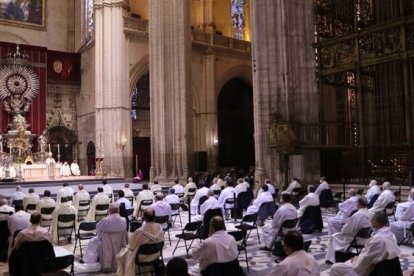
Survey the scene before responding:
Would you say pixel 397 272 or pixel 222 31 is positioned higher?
pixel 222 31

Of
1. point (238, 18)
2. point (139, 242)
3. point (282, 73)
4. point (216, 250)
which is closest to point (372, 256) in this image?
point (216, 250)

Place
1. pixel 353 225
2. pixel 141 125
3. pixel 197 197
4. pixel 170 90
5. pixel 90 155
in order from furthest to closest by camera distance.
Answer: pixel 90 155
pixel 141 125
pixel 170 90
pixel 197 197
pixel 353 225

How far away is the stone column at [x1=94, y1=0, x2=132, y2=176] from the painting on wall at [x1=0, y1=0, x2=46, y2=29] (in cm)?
759

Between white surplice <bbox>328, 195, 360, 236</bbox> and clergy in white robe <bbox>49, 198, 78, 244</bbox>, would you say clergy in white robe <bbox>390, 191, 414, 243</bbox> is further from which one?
clergy in white robe <bbox>49, 198, 78, 244</bbox>

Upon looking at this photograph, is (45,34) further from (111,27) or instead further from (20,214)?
(20,214)

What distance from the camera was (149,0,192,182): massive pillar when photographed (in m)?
22.6

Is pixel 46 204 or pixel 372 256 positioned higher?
pixel 46 204

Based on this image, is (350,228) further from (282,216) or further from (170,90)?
(170,90)

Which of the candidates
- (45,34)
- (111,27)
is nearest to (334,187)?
(111,27)

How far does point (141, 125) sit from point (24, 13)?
38.9 ft

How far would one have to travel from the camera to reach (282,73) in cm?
1650

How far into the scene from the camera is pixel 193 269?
688cm

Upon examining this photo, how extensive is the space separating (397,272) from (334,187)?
10292 millimetres

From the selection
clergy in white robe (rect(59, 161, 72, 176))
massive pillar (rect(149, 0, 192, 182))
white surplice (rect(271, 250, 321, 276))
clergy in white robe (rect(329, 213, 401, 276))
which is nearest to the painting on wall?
clergy in white robe (rect(59, 161, 72, 176))
